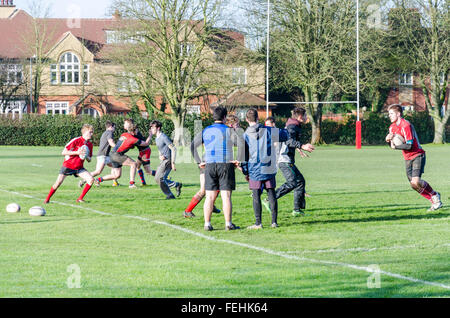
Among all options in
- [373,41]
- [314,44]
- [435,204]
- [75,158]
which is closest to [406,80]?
[373,41]

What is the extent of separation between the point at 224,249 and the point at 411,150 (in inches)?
205

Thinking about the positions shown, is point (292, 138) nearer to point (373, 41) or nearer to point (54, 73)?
point (373, 41)

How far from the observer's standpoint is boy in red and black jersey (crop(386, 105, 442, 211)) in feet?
40.7

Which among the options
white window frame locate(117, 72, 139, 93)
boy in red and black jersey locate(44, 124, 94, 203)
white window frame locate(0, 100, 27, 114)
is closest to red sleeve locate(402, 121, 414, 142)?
boy in red and black jersey locate(44, 124, 94, 203)

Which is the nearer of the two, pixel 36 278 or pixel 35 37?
pixel 36 278

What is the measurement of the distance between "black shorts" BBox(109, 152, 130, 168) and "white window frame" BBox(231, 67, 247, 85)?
98.5ft

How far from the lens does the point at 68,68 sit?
6372 cm

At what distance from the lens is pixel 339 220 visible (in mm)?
11859

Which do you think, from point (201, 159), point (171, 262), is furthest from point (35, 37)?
point (171, 262)

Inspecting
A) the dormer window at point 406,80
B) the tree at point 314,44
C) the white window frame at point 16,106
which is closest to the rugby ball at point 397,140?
the tree at point 314,44

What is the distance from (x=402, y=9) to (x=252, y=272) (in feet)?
164

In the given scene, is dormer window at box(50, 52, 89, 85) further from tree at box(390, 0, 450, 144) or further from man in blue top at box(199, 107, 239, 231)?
man in blue top at box(199, 107, 239, 231)
